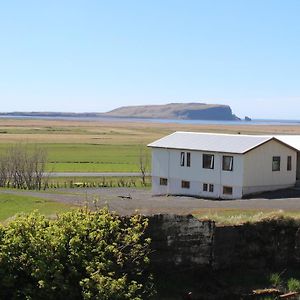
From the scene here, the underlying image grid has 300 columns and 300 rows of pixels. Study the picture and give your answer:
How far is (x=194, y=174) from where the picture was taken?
169 ft

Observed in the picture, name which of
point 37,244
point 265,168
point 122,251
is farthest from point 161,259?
point 265,168

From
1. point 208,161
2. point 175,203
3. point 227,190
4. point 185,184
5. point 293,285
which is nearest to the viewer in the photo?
point 293,285

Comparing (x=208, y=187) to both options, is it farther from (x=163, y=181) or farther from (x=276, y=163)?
(x=276, y=163)

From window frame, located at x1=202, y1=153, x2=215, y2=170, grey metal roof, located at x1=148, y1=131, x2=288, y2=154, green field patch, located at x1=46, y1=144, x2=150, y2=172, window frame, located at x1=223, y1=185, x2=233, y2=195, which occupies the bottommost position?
green field patch, located at x1=46, y1=144, x2=150, y2=172

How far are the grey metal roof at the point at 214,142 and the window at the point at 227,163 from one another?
22.3 inches

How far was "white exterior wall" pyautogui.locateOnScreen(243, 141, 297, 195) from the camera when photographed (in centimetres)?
4788

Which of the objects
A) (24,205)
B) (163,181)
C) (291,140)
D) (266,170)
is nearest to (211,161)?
(266,170)

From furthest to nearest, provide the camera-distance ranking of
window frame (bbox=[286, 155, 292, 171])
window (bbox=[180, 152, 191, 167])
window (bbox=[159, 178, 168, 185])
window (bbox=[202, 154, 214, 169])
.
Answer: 1. window (bbox=[159, 178, 168, 185])
2. window (bbox=[180, 152, 191, 167])
3. window frame (bbox=[286, 155, 292, 171])
4. window (bbox=[202, 154, 214, 169])

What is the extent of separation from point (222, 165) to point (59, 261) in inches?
1356

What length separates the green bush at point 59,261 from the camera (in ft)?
51.1

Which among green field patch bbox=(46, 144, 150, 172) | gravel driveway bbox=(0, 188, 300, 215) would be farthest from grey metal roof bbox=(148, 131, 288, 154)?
green field patch bbox=(46, 144, 150, 172)

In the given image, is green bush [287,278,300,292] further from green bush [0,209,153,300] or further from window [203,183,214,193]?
window [203,183,214,193]

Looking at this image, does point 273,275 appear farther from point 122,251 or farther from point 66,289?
point 66,289

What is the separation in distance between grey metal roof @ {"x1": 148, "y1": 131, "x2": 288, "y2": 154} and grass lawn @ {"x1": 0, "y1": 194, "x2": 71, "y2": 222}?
775 inches
